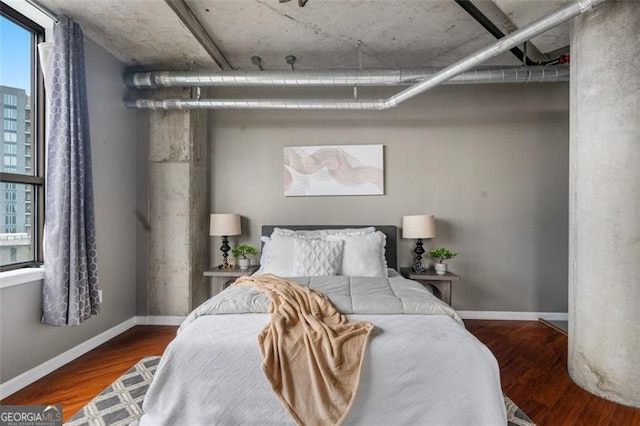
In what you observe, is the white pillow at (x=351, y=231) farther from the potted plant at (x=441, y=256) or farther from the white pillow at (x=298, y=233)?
the potted plant at (x=441, y=256)

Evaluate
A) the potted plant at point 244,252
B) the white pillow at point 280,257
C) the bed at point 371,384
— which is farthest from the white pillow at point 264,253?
the bed at point 371,384

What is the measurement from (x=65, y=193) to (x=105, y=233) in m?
0.81

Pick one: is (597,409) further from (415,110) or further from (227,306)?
(415,110)

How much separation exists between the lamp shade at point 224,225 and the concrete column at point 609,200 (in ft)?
10.9

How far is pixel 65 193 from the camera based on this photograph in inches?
97.2

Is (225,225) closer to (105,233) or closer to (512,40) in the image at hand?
(105,233)

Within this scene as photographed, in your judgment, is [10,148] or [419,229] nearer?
[10,148]

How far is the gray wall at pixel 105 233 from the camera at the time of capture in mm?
2336

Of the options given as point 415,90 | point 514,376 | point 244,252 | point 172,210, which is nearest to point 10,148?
point 172,210

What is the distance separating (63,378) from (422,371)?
2.78 metres

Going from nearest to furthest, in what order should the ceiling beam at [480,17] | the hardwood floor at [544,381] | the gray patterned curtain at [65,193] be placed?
the hardwood floor at [544,381] → the gray patterned curtain at [65,193] → the ceiling beam at [480,17]

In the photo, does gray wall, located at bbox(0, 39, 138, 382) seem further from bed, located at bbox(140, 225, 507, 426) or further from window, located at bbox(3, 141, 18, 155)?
bed, located at bbox(140, 225, 507, 426)

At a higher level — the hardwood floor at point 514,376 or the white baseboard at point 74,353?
the white baseboard at point 74,353

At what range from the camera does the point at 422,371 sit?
1.59m
